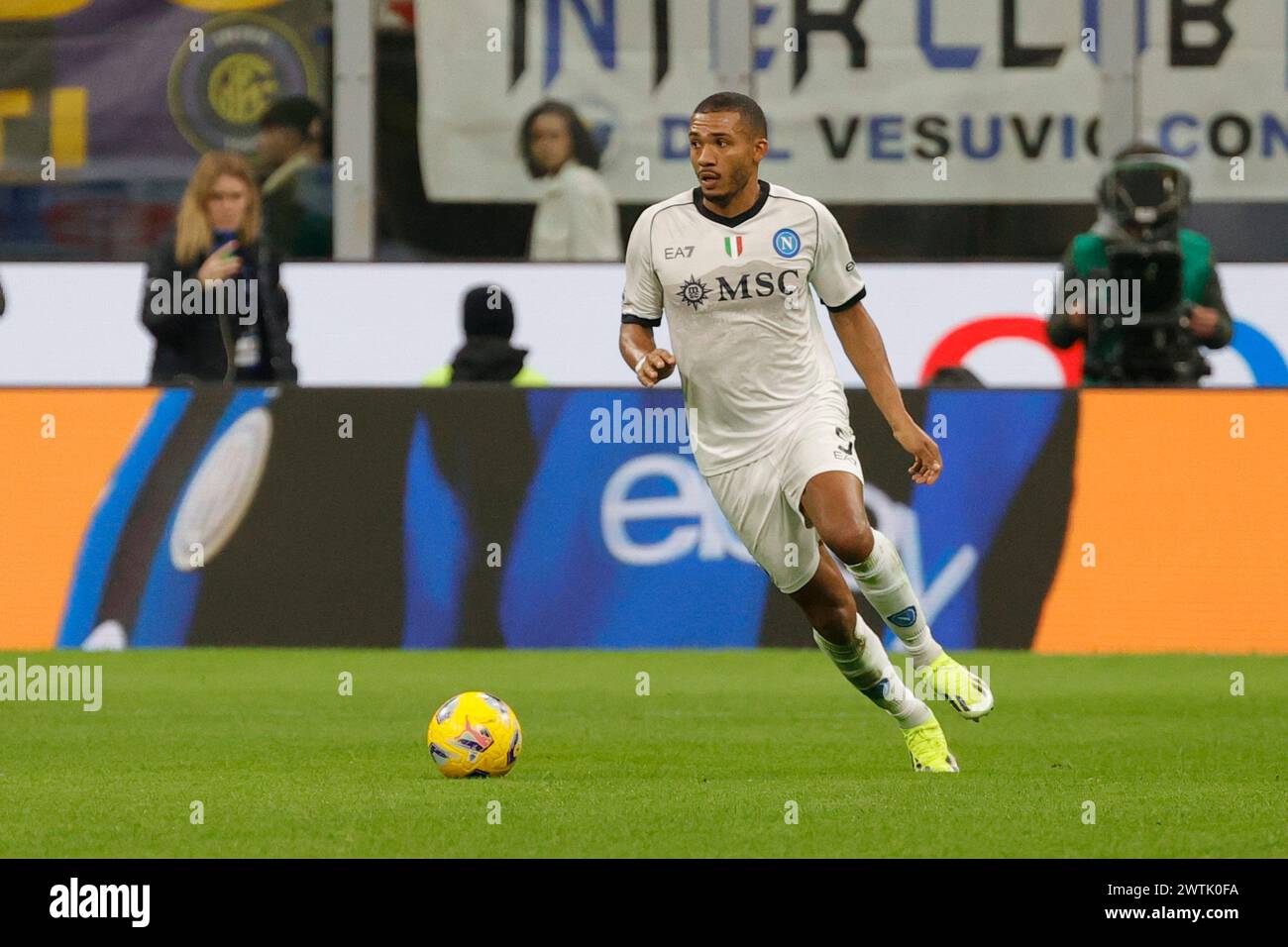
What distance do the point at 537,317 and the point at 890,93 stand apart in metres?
2.80

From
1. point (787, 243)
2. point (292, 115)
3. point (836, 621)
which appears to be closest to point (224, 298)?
point (292, 115)

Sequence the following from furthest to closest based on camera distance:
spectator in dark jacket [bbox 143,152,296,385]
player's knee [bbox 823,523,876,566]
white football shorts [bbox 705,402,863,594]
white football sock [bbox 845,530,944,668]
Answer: spectator in dark jacket [bbox 143,152,296,385] → white football shorts [bbox 705,402,863,594] → white football sock [bbox 845,530,944,668] → player's knee [bbox 823,523,876,566]

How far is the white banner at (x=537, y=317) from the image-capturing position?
55.3 feet

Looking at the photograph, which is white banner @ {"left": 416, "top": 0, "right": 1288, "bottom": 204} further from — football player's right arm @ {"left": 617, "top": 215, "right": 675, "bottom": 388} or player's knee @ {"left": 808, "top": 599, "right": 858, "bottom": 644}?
player's knee @ {"left": 808, "top": 599, "right": 858, "bottom": 644}

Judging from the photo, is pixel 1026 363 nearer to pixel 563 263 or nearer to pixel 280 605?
pixel 563 263

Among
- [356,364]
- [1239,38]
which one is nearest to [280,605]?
[356,364]

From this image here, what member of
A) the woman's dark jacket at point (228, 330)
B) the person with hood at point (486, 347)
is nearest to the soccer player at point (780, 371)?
the person with hood at point (486, 347)

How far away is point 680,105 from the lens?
17172 millimetres

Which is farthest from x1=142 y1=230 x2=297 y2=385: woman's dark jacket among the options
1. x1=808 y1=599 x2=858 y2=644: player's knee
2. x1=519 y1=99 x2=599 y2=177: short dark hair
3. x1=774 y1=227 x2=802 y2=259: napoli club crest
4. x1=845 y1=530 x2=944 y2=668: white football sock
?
x1=845 y1=530 x2=944 y2=668: white football sock

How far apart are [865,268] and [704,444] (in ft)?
25.6

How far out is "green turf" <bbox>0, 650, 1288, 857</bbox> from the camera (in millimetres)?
7273

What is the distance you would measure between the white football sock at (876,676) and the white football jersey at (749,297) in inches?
28.9

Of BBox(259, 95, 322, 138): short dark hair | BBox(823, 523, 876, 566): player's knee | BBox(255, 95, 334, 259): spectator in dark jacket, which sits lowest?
BBox(823, 523, 876, 566): player's knee

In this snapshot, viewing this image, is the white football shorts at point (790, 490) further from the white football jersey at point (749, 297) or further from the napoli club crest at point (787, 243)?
the napoli club crest at point (787, 243)
